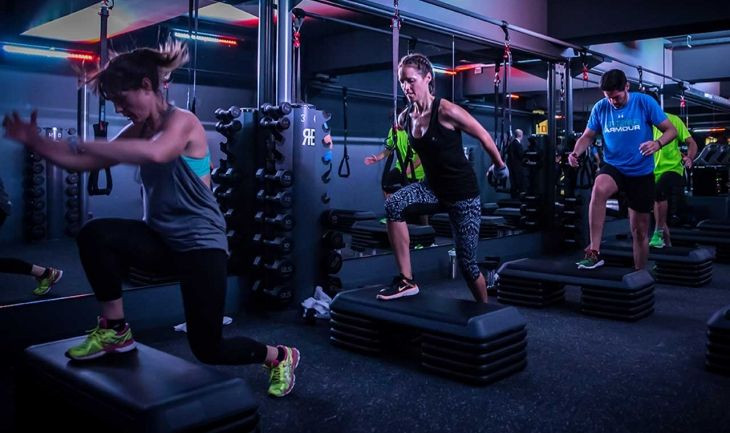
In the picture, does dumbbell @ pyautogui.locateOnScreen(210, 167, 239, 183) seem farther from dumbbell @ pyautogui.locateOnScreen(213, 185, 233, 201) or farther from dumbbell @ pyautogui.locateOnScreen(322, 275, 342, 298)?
dumbbell @ pyautogui.locateOnScreen(322, 275, 342, 298)

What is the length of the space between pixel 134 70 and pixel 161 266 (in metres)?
0.59

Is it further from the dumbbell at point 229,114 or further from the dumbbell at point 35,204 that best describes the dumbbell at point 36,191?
the dumbbell at point 229,114

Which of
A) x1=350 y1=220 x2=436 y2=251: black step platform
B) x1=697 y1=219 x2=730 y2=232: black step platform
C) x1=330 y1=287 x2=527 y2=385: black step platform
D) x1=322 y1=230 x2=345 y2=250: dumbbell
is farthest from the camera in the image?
x1=697 y1=219 x2=730 y2=232: black step platform

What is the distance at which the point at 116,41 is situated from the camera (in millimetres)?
6062

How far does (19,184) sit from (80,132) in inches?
138

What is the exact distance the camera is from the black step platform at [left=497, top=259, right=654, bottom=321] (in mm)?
3492

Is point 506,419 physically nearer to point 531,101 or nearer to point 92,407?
point 92,407

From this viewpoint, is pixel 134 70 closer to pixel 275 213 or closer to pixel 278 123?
pixel 278 123

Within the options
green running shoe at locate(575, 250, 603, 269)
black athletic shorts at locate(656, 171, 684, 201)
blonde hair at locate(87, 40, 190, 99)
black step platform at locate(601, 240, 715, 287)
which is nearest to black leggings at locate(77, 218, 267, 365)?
blonde hair at locate(87, 40, 190, 99)

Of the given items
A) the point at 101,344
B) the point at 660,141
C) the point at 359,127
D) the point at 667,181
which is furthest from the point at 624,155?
the point at 359,127

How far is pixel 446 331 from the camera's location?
2463mm

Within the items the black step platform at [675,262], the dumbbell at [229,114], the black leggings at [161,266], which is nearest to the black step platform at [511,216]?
the black step platform at [675,262]

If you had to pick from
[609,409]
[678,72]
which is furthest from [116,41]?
[678,72]

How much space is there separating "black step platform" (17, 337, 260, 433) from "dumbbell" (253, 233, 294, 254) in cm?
154
